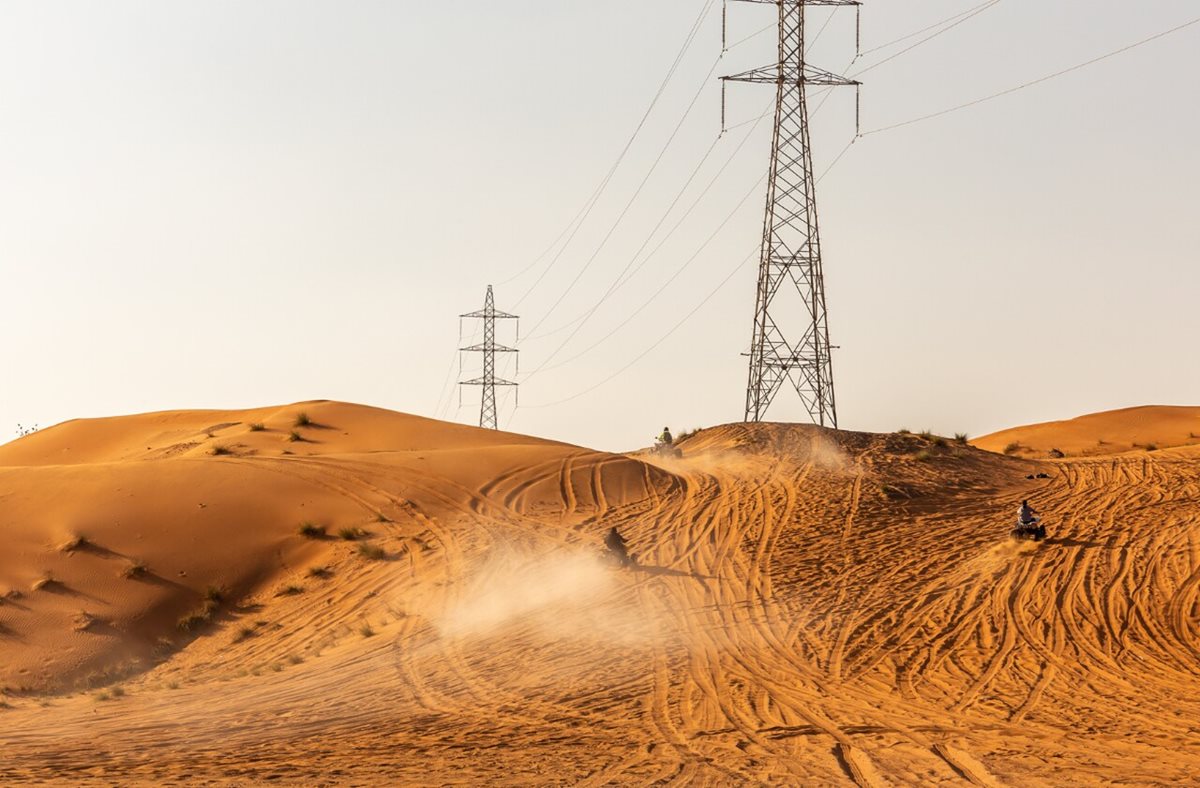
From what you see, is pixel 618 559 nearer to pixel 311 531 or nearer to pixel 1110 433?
pixel 311 531

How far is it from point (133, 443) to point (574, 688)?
3895cm

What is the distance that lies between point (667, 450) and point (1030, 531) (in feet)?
53.7

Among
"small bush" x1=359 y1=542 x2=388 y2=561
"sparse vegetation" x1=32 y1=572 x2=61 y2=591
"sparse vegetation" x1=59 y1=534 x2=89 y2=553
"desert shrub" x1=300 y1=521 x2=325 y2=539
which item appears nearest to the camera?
"sparse vegetation" x1=32 y1=572 x2=61 y2=591

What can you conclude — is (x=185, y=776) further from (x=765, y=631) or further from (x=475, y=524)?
(x=475, y=524)

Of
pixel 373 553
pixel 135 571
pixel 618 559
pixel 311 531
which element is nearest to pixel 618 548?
pixel 618 559

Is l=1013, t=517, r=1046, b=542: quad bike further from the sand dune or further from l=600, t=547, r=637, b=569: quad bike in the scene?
the sand dune

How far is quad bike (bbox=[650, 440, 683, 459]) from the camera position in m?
42.6

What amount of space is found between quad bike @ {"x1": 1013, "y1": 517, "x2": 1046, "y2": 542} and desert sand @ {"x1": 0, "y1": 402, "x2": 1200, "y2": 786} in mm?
368

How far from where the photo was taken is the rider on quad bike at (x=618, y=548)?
2830 cm

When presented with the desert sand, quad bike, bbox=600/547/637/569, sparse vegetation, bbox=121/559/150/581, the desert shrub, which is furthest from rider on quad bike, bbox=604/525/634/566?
sparse vegetation, bbox=121/559/150/581

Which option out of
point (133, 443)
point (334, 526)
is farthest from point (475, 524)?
point (133, 443)

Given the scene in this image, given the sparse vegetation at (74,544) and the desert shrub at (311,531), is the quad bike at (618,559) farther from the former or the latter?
the sparse vegetation at (74,544)

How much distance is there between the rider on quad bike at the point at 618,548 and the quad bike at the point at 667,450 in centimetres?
1369

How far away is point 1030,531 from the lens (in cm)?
2898
